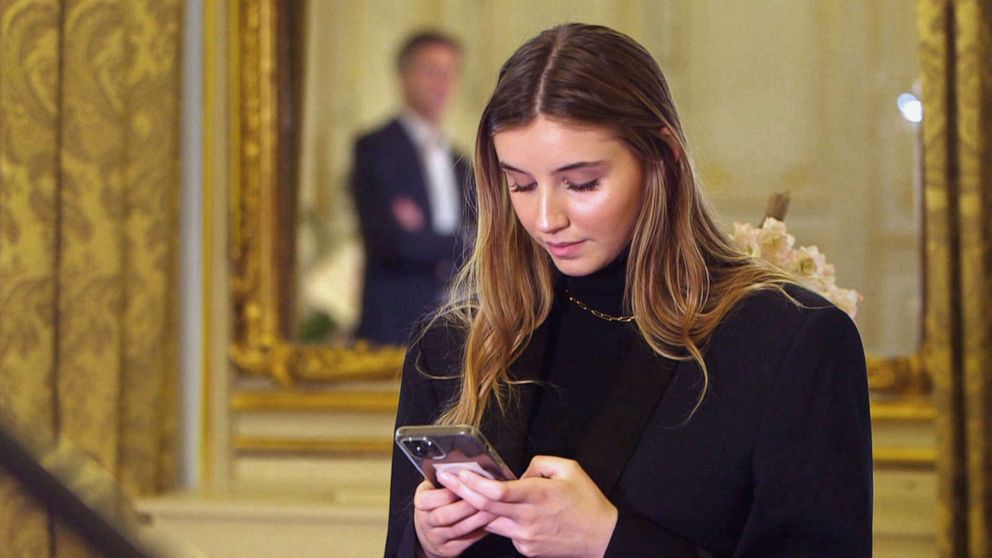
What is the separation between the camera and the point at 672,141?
1860 millimetres

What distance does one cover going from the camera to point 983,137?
306 cm

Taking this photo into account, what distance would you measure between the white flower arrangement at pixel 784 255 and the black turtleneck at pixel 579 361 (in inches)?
11.6

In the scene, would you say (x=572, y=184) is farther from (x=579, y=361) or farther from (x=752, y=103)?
(x=752, y=103)

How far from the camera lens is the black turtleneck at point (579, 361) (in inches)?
73.8

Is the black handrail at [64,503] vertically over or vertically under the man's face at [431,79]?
under

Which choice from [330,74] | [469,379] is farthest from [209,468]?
[469,379]

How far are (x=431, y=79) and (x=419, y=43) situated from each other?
0.37ft

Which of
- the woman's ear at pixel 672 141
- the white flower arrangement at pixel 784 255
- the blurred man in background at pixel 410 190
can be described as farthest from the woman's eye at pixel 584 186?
the blurred man in background at pixel 410 190

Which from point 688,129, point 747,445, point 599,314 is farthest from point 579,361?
point 688,129

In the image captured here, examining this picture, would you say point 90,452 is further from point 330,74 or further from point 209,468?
point 330,74

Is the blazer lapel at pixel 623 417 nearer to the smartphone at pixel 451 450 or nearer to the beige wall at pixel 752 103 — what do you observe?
the smartphone at pixel 451 450

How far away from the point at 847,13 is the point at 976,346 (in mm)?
993

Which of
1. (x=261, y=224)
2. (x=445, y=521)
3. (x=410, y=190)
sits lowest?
(x=445, y=521)

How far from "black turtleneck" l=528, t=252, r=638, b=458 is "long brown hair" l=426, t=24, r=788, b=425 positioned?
0.15 ft
